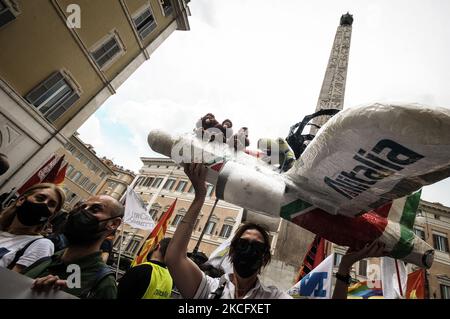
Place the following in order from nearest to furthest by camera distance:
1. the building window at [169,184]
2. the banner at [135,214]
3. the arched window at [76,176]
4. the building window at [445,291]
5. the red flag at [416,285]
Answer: the red flag at [416,285] < the banner at [135,214] < the building window at [445,291] < the building window at [169,184] < the arched window at [76,176]

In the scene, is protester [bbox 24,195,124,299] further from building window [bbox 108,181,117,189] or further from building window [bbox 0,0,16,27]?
building window [bbox 108,181,117,189]

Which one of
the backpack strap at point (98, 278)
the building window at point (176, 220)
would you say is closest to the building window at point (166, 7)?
the backpack strap at point (98, 278)

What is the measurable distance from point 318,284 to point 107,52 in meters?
10.8

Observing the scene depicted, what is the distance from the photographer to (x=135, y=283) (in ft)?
5.76

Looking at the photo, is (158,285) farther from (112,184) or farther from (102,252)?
(112,184)

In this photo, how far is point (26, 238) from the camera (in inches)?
69.9

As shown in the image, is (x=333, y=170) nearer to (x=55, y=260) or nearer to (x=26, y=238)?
(x=55, y=260)

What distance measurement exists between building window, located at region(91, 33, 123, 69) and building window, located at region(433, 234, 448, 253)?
23.1 m

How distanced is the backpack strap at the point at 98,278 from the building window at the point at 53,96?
29.1ft

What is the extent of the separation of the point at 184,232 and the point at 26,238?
4.49 feet

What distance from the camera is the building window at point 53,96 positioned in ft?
25.8

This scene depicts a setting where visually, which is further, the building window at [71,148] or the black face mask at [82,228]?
the building window at [71,148]

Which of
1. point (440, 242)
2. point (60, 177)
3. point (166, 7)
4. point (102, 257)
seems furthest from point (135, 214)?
point (440, 242)

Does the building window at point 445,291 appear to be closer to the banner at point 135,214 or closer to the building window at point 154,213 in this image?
the banner at point 135,214
